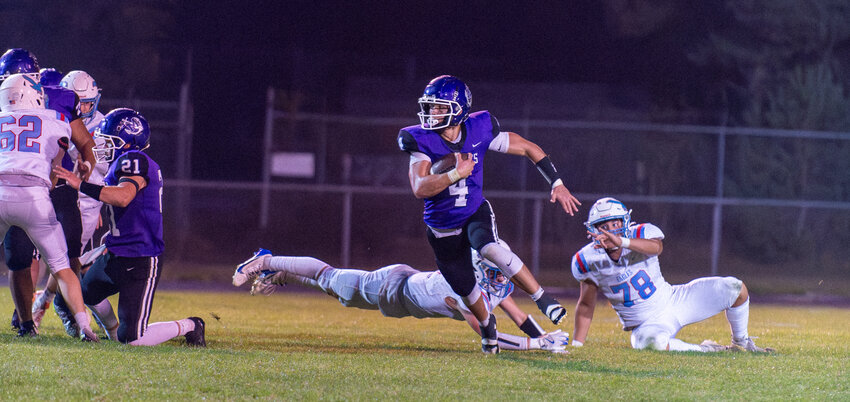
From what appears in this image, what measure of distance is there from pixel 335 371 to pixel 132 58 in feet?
44.9

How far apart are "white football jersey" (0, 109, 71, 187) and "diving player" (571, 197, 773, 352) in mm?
3618

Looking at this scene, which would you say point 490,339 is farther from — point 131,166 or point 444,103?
point 131,166

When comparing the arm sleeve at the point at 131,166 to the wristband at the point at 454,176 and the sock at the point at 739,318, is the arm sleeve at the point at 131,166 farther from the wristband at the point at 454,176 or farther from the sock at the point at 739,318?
the sock at the point at 739,318

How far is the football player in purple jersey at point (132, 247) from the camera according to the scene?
5984 millimetres

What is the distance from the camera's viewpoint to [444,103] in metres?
6.00

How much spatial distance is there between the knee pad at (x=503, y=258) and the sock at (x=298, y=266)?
5.54 feet

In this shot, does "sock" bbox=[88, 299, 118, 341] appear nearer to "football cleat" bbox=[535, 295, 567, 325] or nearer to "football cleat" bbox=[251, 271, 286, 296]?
"football cleat" bbox=[251, 271, 286, 296]

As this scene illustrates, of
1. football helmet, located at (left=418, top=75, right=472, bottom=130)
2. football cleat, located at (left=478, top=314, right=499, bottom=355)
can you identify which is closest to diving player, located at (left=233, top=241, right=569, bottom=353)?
football cleat, located at (left=478, top=314, right=499, bottom=355)

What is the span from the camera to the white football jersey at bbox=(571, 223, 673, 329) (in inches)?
257

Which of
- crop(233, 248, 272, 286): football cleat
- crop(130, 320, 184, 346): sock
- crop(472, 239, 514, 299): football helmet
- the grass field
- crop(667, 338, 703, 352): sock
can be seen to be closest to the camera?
the grass field

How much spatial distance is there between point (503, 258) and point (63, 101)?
10.7 ft

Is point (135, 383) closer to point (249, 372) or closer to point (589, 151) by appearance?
point (249, 372)

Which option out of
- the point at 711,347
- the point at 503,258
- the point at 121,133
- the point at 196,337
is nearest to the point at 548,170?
the point at 503,258

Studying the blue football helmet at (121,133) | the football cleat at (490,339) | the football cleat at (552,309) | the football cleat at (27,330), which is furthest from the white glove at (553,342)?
the football cleat at (27,330)
